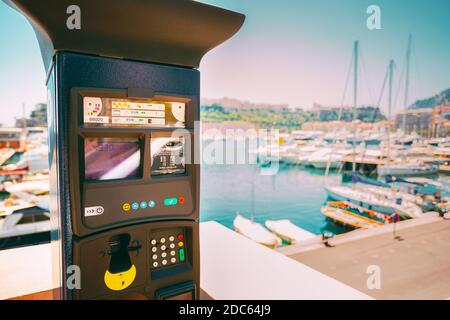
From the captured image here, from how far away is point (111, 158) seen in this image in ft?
2.82

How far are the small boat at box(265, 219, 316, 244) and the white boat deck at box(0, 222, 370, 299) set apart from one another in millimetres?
8851

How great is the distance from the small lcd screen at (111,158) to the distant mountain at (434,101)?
4.97 meters

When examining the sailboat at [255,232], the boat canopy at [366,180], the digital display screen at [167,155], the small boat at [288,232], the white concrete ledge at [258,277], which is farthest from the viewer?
the boat canopy at [366,180]

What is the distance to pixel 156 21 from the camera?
2.66 ft

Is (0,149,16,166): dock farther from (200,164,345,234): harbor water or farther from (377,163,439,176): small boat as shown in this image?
(377,163,439,176): small boat

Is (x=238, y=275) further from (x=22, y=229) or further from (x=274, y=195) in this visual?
(x=274, y=195)

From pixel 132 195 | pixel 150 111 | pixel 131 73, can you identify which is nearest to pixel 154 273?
pixel 132 195

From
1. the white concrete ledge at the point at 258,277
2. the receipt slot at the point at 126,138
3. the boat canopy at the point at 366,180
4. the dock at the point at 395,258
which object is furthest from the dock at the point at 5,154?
the boat canopy at the point at 366,180

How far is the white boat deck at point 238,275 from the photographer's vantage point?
3.54ft

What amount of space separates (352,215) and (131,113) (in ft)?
38.4

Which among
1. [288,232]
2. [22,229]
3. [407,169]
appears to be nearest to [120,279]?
[22,229]

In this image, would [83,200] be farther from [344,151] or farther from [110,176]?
[344,151]

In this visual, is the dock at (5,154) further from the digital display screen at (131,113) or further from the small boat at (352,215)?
the small boat at (352,215)

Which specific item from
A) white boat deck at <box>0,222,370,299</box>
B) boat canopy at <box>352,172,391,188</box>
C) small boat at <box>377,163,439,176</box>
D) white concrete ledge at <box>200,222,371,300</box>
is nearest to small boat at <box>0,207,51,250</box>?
white boat deck at <box>0,222,370,299</box>
